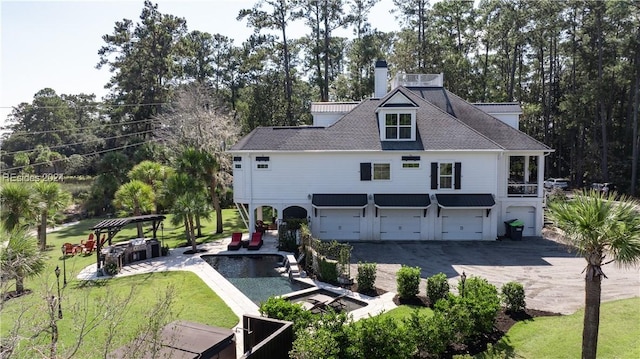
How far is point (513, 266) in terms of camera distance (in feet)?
53.8

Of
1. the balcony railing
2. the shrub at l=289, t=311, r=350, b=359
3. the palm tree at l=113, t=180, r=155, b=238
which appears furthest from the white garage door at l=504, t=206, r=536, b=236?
the palm tree at l=113, t=180, r=155, b=238

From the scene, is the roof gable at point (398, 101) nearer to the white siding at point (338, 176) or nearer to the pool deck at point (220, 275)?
the white siding at point (338, 176)

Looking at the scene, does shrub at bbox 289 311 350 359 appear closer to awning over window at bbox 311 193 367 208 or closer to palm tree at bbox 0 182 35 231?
awning over window at bbox 311 193 367 208

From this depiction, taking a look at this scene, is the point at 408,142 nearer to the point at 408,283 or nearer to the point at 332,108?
the point at 332,108

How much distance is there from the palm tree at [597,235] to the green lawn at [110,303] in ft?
25.8

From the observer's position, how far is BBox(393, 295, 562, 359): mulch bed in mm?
9219

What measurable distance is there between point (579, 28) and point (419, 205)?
30819mm

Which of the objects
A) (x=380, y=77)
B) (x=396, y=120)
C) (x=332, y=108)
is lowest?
(x=396, y=120)

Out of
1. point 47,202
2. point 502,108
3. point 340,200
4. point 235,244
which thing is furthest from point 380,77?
point 47,202

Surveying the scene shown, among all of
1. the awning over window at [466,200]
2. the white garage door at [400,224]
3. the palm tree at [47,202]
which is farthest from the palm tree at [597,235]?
the palm tree at [47,202]

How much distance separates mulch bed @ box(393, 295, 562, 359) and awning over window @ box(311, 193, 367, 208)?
26.6 ft

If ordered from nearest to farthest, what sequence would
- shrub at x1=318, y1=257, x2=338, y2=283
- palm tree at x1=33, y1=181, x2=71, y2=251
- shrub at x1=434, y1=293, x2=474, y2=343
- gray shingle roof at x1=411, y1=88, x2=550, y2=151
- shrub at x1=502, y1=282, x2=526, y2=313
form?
shrub at x1=434, y1=293, x2=474, y2=343 < shrub at x1=502, y1=282, x2=526, y2=313 < shrub at x1=318, y1=257, x2=338, y2=283 < palm tree at x1=33, y1=181, x2=71, y2=251 < gray shingle roof at x1=411, y1=88, x2=550, y2=151

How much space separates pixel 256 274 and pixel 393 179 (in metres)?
9.41

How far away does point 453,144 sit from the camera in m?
21.1
